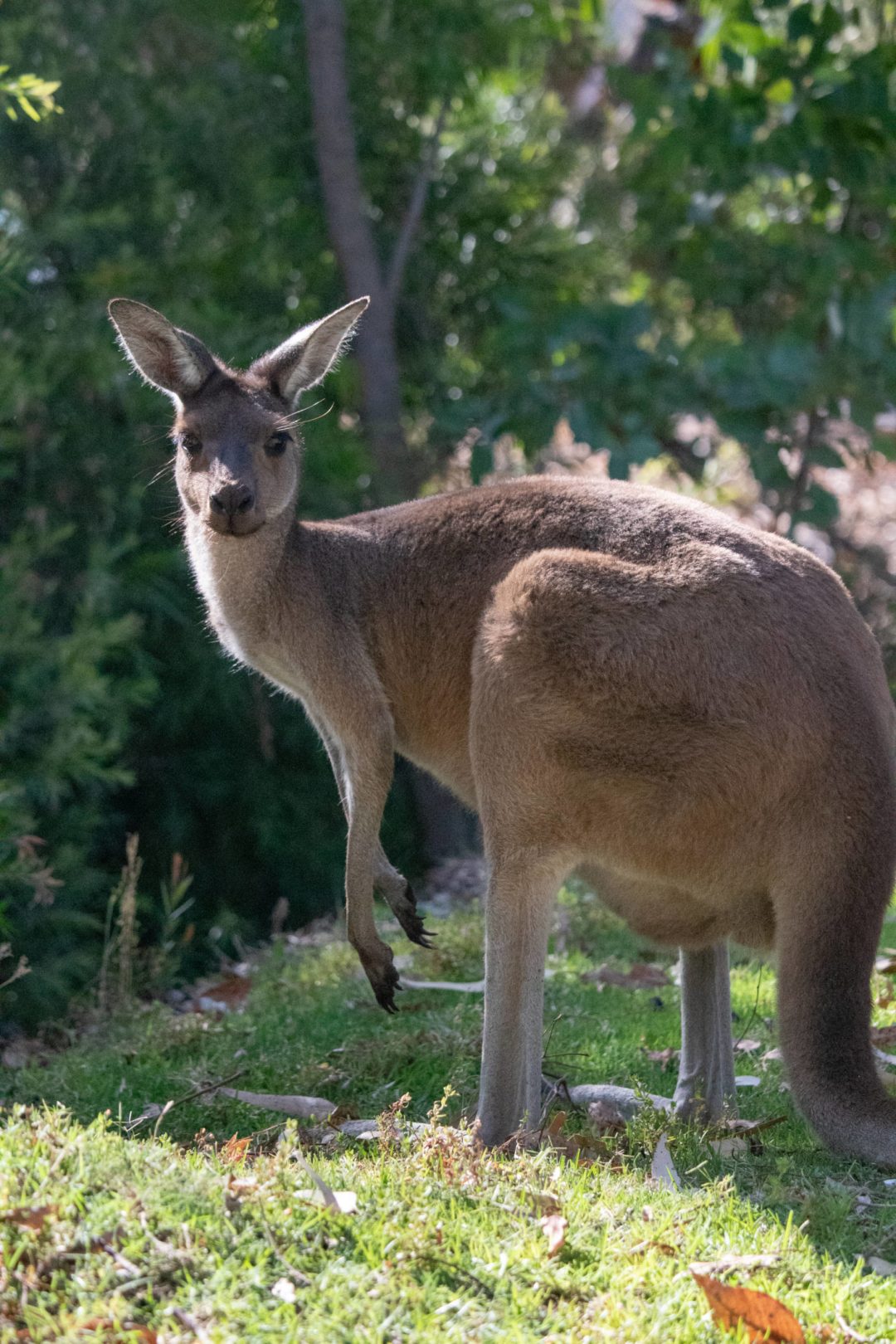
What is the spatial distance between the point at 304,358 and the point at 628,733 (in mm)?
1631

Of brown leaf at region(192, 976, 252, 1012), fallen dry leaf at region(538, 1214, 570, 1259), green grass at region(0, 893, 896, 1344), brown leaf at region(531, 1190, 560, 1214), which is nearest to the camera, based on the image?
green grass at region(0, 893, 896, 1344)

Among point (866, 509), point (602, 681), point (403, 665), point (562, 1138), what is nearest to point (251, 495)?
point (403, 665)

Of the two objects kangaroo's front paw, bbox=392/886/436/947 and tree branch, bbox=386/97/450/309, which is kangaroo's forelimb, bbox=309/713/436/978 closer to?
kangaroo's front paw, bbox=392/886/436/947

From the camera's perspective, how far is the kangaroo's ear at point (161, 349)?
4.04 metres

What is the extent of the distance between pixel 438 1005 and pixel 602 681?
1.82 metres

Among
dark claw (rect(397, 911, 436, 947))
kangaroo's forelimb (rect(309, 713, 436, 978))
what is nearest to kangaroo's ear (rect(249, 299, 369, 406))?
kangaroo's forelimb (rect(309, 713, 436, 978))

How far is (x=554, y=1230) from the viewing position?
262 centimetres

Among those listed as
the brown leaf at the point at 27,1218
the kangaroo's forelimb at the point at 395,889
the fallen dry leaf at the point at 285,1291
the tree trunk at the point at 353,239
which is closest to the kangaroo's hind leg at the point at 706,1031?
the kangaroo's forelimb at the point at 395,889

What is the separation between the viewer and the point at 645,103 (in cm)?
758

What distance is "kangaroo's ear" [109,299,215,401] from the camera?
4.04m

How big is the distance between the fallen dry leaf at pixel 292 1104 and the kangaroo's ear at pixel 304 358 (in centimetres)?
194

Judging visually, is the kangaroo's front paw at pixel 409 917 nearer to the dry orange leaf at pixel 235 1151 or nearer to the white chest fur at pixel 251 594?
the white chest fur at pixel 251 594

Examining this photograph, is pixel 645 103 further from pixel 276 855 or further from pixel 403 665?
pixel 403 665

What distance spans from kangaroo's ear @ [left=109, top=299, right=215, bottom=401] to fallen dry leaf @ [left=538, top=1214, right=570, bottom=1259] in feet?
8.23
